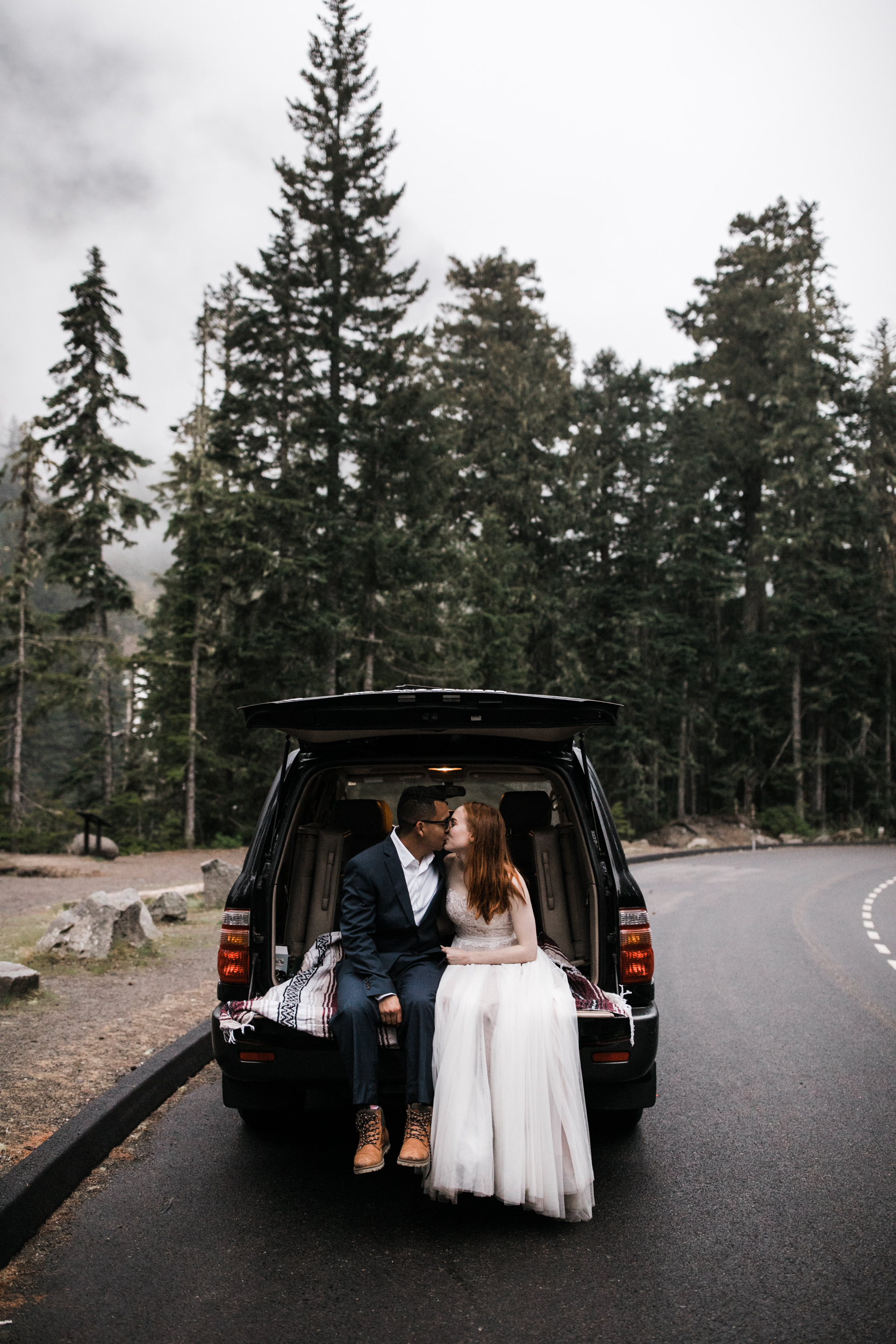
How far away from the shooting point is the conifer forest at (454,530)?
27781 millimetres

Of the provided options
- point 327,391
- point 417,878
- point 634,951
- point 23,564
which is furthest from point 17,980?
point 327,391

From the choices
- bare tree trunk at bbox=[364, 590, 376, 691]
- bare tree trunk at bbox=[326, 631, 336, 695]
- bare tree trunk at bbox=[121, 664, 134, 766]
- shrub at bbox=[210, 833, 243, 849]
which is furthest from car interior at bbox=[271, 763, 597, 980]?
bare tree trunk at bbox=[121, 664, 134, 766]

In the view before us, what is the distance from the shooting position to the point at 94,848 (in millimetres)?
22500

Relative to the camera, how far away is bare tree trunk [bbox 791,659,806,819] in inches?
1533

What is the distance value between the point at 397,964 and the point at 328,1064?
510mm

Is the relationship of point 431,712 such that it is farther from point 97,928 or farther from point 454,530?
point 454,530

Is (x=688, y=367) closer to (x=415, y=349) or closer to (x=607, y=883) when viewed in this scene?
(x=415, y=349)

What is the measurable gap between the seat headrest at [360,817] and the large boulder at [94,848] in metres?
18.4

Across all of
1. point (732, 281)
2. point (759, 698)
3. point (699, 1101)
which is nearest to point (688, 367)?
point (732, 281)

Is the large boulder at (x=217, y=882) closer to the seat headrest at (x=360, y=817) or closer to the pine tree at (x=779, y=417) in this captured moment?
the seat headrest at (x=360, y=817)

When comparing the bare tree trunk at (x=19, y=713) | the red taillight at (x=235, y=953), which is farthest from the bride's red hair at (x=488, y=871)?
the bare tree trunk at (x=19, y=713)

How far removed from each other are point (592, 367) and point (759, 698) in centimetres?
1729

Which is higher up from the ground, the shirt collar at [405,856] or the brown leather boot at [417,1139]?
the shirt collar at [405,856]

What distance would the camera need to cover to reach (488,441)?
39.6m
